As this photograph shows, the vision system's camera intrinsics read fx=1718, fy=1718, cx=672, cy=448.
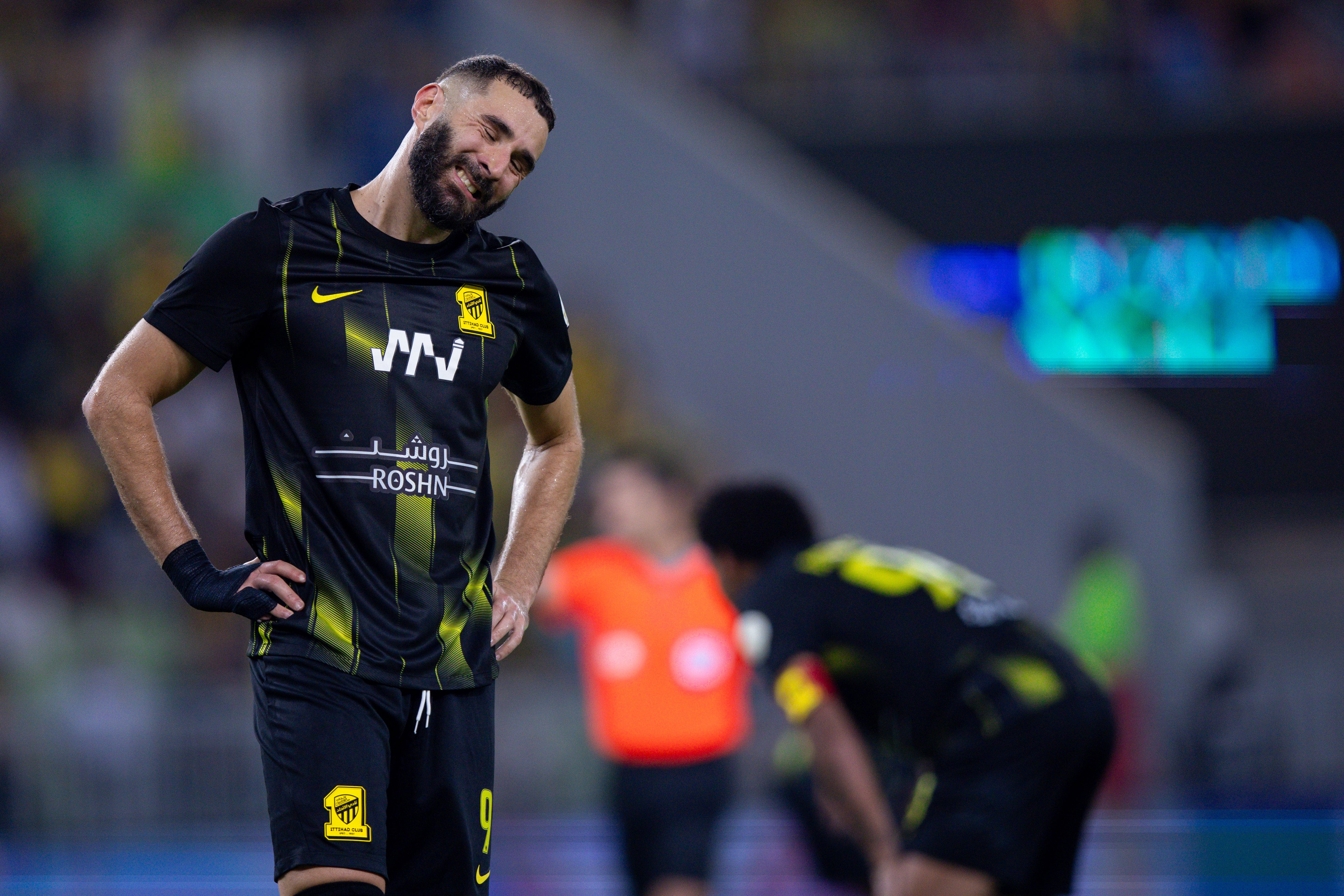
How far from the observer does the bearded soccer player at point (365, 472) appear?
3402 mm

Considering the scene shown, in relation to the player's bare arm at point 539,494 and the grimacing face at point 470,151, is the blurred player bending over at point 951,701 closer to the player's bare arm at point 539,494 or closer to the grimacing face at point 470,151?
the player's bare arm at point 539,494

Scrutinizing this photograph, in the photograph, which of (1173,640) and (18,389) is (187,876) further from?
(1173,640)

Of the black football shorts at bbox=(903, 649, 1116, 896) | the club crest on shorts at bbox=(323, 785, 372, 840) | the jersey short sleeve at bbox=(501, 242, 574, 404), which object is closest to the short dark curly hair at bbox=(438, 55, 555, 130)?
the jersey short sleeve at bbox=(501, 242, 574, 404)

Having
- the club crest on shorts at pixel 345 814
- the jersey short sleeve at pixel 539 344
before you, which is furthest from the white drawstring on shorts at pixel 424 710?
the jersey short sleeve at pixel 539 344

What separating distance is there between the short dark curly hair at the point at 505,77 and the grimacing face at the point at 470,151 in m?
0.01

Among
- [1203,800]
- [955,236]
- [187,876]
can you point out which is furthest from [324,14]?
[1203,800]

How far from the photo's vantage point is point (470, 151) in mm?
3549

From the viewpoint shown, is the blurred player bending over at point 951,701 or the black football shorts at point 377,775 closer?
the black football shorts at point 377,775

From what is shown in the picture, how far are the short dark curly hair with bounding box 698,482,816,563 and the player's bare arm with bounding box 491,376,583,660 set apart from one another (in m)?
1.31

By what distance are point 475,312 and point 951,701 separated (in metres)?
2.23

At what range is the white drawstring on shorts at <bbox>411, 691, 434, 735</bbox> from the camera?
3523 millimetres

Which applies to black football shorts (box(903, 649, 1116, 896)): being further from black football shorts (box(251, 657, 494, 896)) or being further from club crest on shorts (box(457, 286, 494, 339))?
club crest on shorts (box(457, 286, 494, 339))

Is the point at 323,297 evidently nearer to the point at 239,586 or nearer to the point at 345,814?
the point at 239,586

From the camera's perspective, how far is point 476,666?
143 inches
